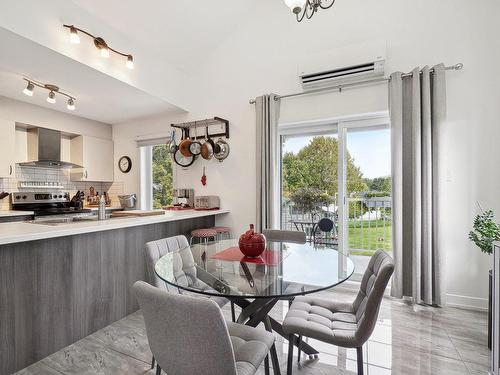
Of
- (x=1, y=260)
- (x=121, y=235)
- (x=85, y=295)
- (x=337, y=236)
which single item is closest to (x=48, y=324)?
(x=85, y=295)

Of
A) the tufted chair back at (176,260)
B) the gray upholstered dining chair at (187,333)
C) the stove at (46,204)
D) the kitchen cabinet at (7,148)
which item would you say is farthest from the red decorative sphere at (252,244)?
the kitchen cabinet at (7,148)

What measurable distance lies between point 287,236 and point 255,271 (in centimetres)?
104

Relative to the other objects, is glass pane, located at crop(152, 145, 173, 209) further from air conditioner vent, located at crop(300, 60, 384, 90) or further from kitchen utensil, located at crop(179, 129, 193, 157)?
air conditioner vent, located at crop(300, 60, 384, 90)

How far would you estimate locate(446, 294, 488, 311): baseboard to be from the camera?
2.68 meters

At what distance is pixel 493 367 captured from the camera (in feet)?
5.59

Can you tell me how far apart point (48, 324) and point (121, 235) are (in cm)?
83

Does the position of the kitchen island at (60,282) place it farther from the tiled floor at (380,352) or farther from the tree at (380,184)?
the tree at (380,184)

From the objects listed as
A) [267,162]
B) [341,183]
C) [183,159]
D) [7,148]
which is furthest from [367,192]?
[7,148]

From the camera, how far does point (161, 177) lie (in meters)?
4.67

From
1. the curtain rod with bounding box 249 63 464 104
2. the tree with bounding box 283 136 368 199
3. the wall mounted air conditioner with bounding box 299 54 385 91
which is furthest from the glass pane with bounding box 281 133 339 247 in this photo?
the wall mounted air conditioner with bounding box 299 54 385 91

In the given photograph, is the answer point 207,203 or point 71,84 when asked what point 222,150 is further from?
point 71,84

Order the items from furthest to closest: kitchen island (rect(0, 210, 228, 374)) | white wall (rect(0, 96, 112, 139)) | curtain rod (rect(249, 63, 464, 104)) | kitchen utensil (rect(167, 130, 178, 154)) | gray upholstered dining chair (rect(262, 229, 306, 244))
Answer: kitchen utensil (rect(167, 130, 178, 154)), white wall (rect(0, 96, 112, 139)), curtain rod (rect(249, 63, 464, 104)), gray upholstered dining chair (rect(262, 229, 306, 244)), kitchen island (rect(0, 210, 228, 374))

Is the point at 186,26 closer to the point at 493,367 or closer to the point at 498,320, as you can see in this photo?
the point at 498,320

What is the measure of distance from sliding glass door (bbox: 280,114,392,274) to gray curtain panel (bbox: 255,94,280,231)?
274 mm
